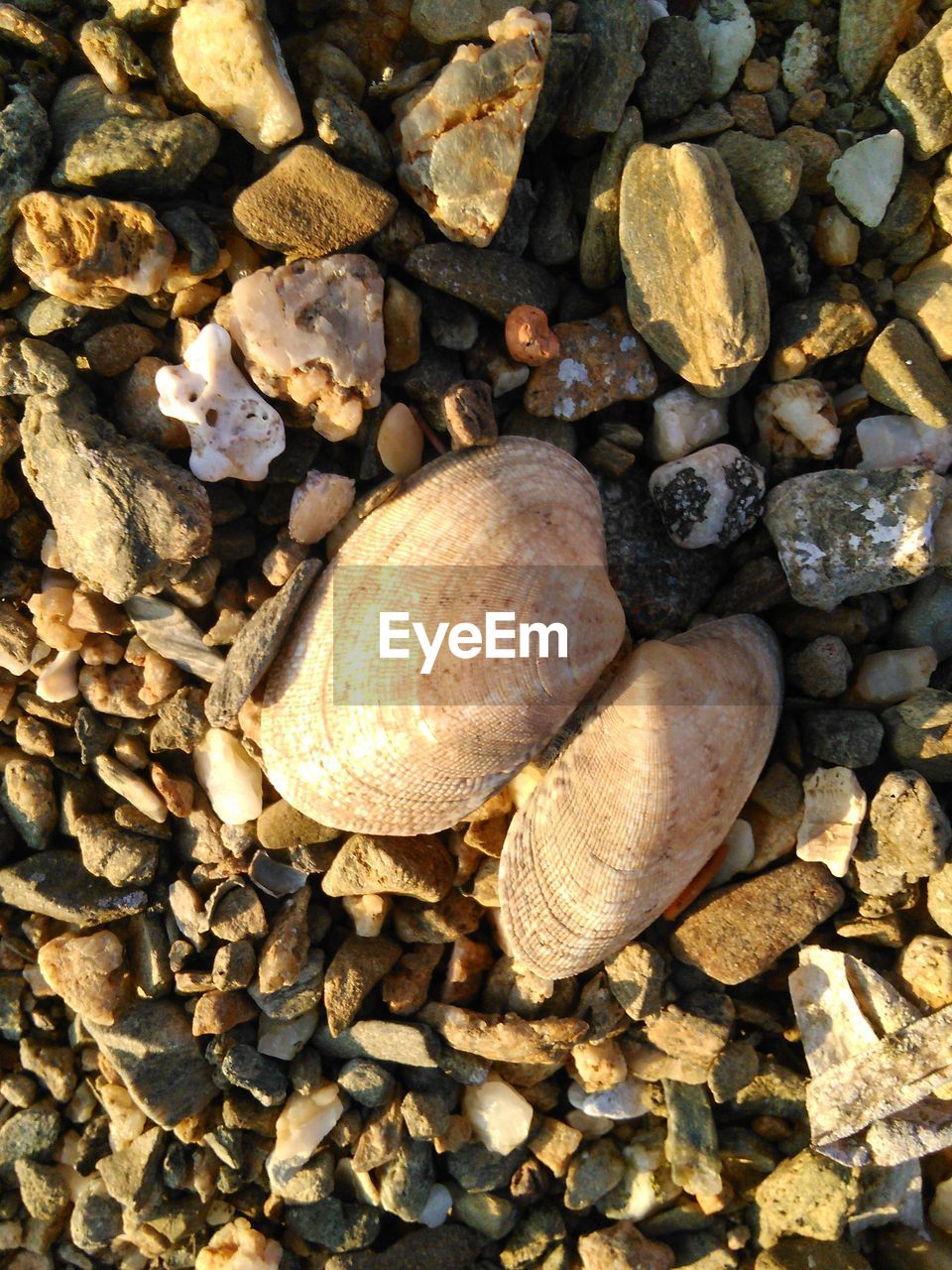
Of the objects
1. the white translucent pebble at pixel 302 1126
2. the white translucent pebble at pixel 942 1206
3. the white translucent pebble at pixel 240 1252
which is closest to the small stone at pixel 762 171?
the white translucent pebble at pixel 302 1126

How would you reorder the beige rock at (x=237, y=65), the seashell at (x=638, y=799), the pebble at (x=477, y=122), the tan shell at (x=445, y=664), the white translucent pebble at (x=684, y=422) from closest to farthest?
the beige rock at (x=237, y=65) < the pebble at (x=477, y=122) < the tan shell at (x=445, y=664) < the seashell at (x=638, y=799) < the white translucent pebble at (x=684, y=422)

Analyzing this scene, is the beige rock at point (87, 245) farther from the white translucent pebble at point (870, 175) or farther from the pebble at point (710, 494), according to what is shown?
the white translucent pebble at point (870, 175)

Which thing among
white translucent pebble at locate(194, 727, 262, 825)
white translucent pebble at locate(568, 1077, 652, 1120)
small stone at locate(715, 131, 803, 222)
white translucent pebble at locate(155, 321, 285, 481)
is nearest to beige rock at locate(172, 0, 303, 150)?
white translucent pebble at locate(155, 321, 285, 481)

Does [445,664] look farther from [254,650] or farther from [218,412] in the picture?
[218,412]

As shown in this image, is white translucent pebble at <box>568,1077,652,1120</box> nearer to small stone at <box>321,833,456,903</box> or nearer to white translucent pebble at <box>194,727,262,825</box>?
small stone at <box>321,833,456,903</box>

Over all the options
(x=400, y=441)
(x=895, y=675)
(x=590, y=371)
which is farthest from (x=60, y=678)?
(x=895, y=675)

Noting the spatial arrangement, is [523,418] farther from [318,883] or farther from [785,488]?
[318,883]
